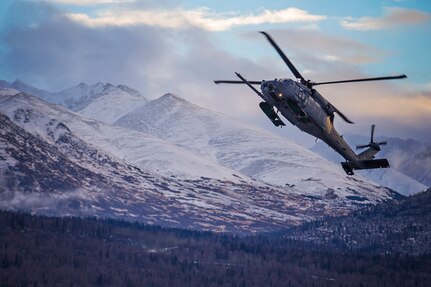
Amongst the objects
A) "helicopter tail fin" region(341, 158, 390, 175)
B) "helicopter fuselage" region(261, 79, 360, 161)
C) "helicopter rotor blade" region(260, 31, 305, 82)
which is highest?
"helicopter rotor blade" region(260, 31, 305, 82)

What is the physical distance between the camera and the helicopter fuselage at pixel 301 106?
336 ft

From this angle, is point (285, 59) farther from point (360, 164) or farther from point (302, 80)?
point (360, 164)

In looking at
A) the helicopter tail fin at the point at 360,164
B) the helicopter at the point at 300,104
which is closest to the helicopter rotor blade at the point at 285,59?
the helicopter at the point at 300,104

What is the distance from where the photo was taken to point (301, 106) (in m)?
104

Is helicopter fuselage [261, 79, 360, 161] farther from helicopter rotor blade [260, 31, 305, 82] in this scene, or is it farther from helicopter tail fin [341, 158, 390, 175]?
helicopter tail fin [341, 158, 390, 175]

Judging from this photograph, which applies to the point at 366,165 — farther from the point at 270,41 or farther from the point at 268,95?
the point at 270,41

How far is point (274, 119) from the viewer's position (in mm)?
107000

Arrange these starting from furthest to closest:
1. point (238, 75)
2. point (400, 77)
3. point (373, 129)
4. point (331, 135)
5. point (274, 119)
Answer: point (373, 129), point (331, 135), point (274, 119), point (238, 75), point (400, 77)

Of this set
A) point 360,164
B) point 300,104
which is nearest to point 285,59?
point 300,104

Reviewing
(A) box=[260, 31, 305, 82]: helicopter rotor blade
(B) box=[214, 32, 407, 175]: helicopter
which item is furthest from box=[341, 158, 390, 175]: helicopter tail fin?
(A) box=[260, 31, 305, 82]: helicopter rotor blade

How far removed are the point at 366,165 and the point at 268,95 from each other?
23686mm

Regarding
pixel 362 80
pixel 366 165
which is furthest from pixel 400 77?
pixel 366 165

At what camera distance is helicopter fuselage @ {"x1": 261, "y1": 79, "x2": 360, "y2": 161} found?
10244 cm

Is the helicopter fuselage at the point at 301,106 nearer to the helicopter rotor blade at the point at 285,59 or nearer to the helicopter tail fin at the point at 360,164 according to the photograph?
the helicopter rotor blade at the point at 285,59
